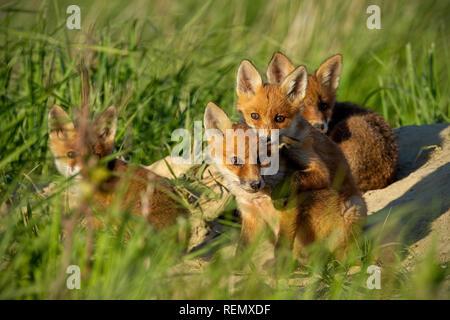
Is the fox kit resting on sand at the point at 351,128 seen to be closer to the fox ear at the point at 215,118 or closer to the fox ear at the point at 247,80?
the fox ear at the point at 247,80

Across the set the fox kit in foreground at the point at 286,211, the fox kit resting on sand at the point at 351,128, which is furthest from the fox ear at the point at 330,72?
the fox kit in foreground at the point at 286,211

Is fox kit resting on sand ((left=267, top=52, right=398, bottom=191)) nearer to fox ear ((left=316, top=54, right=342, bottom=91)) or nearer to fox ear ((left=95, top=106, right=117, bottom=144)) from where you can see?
fox ear ((left=316, top=54, right=342, bottom=91))

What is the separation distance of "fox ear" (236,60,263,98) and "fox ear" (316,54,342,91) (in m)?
1.45

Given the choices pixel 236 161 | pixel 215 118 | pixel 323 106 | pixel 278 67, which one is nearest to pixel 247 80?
pixel 215 118

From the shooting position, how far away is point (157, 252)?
Answer: 3.26 metres

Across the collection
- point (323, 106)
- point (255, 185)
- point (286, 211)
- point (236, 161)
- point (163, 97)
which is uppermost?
point (163, 97)

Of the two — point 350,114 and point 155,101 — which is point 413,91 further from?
point 155,101

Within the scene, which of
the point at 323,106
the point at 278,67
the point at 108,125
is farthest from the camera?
the point at 323,106

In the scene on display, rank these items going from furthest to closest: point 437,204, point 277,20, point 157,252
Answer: point 277,20
point 437,204
point 157,252

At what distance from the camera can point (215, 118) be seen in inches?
169

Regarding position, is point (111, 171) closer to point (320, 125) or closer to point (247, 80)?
point (247, 80)

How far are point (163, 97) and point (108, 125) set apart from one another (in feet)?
5.13
